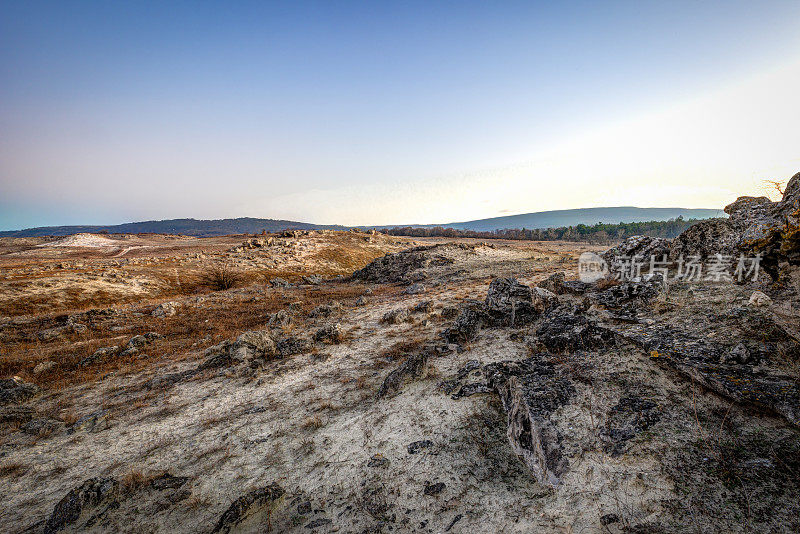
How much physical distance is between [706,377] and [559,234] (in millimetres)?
150154

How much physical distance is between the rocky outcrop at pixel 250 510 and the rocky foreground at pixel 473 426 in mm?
27

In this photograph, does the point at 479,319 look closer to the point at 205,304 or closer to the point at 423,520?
the point at 423,520

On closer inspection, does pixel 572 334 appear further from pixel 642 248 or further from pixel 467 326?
pixel 642 248

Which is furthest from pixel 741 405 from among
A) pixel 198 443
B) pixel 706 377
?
pixel 198 443

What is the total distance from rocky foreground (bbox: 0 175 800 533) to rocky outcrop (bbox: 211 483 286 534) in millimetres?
27

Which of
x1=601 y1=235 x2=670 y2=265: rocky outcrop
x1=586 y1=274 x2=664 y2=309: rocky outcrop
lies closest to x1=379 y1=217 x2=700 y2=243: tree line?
x1=601 y1=235 x2=670 y2=265: rocky outcrop

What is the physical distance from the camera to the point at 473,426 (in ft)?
19.7

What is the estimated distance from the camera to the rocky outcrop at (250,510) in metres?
4.42

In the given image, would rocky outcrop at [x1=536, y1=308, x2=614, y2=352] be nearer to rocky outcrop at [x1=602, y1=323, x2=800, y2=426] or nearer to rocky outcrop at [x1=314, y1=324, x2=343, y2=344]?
rocky outcrop at [x1=602, y1=323, x2=800, y2=426]

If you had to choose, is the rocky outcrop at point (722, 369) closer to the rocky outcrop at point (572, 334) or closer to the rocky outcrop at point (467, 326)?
the rocky outcrop at point (572, 334)

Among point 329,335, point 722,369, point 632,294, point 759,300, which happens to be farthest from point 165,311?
point 759,300

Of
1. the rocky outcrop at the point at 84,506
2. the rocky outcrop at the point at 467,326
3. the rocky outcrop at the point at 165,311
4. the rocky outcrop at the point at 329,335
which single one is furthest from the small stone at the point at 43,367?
the rocky outcrop at the point at 467,326

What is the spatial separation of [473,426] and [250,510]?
4312 millimetres

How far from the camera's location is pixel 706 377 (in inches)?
207
